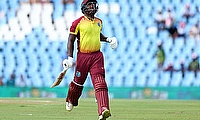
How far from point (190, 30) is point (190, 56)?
1.07 metres

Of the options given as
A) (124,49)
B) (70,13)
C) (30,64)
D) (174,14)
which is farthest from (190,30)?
(30,64)

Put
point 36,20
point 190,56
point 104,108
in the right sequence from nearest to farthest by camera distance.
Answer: point 104,108
point 190,56
point 36,20

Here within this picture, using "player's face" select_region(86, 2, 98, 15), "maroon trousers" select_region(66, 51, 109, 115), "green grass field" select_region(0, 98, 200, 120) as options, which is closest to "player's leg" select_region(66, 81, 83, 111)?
"maroon trousers" select_region(66, 51, 109, 115)

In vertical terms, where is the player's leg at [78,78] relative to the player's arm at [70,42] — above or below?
below

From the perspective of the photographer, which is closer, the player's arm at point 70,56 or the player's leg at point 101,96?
the player's leg at point 101,96

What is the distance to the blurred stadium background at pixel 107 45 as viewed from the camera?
74.8 feet

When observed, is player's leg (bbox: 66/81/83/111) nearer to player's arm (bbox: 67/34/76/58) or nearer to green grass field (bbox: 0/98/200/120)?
player's arm (bbox: 67/34/76/58)

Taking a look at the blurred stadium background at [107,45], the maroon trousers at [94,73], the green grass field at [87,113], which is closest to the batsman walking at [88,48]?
the maroon trousers at [94,73]

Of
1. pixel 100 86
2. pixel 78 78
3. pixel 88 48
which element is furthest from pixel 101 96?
pixel 88 48

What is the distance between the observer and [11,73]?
925 inches

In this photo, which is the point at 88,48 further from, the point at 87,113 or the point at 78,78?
the point at 87,113

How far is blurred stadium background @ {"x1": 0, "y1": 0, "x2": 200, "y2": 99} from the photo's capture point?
22812mm

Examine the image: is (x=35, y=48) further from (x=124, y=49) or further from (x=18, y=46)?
(x=124, y=49)

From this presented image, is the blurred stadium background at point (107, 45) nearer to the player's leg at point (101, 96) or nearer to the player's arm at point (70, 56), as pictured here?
the player's arm at point (70, 56)
